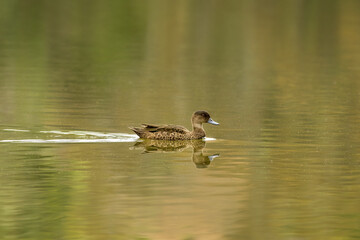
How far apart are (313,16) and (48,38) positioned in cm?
2502

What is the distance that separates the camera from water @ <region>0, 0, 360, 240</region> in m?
11.6

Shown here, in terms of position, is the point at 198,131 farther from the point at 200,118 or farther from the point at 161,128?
the point at 161,128

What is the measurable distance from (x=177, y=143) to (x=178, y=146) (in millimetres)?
285

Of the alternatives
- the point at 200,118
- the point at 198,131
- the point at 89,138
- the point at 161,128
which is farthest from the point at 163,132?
the point at 89,138

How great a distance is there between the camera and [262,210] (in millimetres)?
12102

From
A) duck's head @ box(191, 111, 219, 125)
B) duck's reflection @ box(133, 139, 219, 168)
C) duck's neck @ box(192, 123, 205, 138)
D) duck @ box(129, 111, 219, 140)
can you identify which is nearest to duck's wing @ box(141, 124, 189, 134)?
duck @ box(129, 111, 219, 140)

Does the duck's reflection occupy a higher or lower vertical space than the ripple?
lower

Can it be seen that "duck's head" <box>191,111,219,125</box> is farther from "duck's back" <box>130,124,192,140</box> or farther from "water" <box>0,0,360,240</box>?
"duck's back" <box>130,124,192,140</box>

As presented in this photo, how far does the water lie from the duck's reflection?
0.9 inches

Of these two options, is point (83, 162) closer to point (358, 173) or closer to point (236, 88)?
point (358, 173)

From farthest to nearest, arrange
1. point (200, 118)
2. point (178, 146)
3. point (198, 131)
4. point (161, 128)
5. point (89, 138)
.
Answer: point (200, 118), point (198, 131), point (161, 128), point (178, 146), point (89, 138)

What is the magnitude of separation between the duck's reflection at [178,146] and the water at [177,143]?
0.07 feet

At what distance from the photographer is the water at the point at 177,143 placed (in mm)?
11633

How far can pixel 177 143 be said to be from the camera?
17.5 meters
